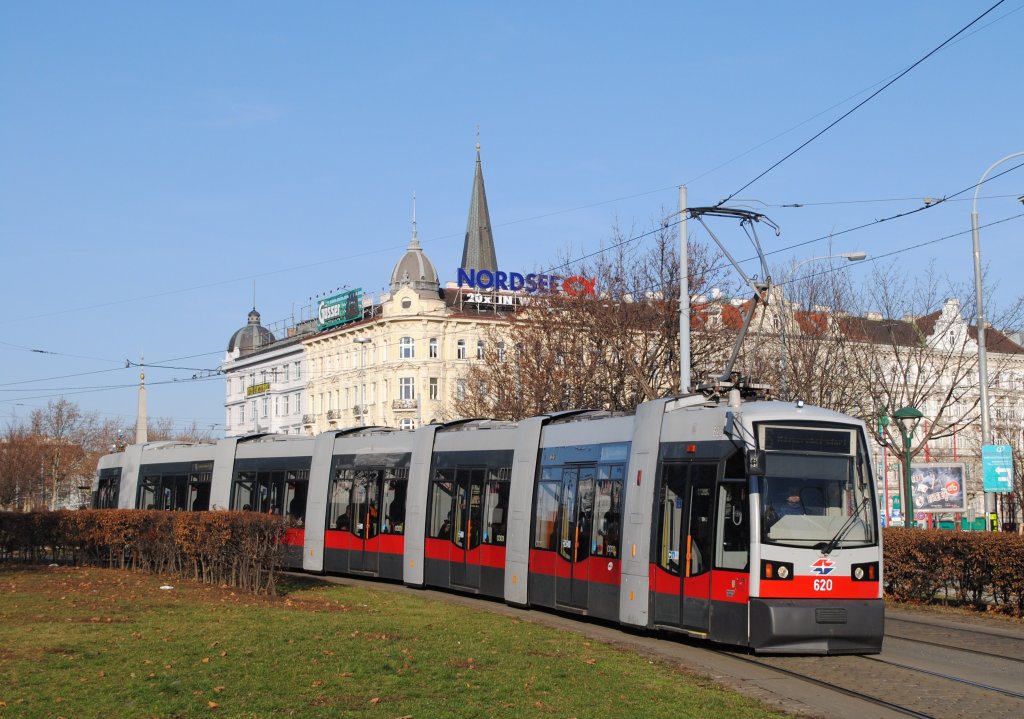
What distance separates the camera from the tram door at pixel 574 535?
63.3 feet

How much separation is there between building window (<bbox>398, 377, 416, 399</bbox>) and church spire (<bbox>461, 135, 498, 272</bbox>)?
45.5ft

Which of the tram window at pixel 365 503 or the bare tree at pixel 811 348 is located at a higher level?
the bare tree at pixel 811 348

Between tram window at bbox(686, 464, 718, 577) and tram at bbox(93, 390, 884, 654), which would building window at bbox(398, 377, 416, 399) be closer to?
tram at bbox(93, 390, 884, 654)

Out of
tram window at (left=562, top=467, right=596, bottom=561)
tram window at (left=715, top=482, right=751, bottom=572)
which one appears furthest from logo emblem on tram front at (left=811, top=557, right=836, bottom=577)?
tram window at (left=562, top=467, right=596, bottom=561)

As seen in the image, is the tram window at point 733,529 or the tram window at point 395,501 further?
the tram window at point 395,501

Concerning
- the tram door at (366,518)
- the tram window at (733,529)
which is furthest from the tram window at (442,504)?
the tram window at (733,529)

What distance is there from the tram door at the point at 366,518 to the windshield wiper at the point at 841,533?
13.9 m

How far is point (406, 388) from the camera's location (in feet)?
276

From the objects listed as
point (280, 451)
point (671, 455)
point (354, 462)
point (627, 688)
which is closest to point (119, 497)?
point (280, 451)

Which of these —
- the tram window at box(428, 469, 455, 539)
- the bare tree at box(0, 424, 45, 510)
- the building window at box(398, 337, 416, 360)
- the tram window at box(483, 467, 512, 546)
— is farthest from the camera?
the building window at box(398, 337, 416, 360)

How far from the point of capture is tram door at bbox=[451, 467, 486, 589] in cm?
2339

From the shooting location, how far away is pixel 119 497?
38.7 metres

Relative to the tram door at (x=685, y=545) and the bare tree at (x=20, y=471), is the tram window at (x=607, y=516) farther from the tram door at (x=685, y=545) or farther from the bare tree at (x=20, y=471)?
the bare tree at (x=20, y=471)

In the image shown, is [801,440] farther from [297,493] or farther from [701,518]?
[297,493]
